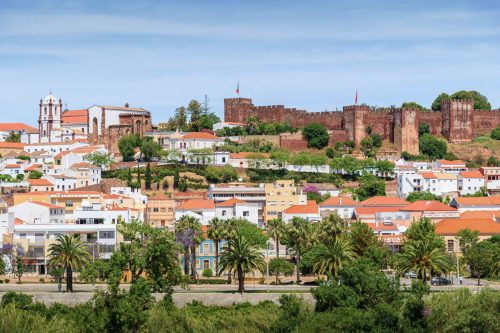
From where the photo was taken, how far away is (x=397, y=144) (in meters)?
119

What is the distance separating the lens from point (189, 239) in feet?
217

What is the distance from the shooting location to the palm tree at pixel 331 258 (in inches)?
2272

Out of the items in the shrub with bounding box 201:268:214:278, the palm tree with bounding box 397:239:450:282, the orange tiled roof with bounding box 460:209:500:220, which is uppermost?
the orange tiled roof with bounding box 460:209:500:220

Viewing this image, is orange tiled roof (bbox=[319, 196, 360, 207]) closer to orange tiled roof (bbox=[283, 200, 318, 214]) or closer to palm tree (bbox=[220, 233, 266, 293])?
orange tiled roof (bbox=[283, 200, 318, 214])

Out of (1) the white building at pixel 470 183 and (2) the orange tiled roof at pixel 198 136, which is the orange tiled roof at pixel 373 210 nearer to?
(1) the white building at pixel 470 183

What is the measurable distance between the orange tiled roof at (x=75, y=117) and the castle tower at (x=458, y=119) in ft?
128

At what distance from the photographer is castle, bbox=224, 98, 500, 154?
391 ft

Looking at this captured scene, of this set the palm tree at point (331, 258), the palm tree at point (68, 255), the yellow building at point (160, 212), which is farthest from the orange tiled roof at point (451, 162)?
the palm tree at point (68, 255)

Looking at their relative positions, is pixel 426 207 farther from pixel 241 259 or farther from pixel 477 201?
pixel 241 259

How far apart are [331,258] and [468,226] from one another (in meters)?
20.8

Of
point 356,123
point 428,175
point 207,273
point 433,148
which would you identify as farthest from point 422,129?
point 207,273

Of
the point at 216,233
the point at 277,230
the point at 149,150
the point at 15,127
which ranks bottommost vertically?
the point at 216,233

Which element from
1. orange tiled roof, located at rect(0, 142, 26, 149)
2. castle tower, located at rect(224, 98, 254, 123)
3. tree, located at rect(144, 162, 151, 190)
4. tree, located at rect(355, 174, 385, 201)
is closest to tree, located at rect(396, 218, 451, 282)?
tree, located at rect(355, 174, 385, 201)

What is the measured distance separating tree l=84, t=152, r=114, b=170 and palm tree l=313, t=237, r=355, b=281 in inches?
A: 1970
